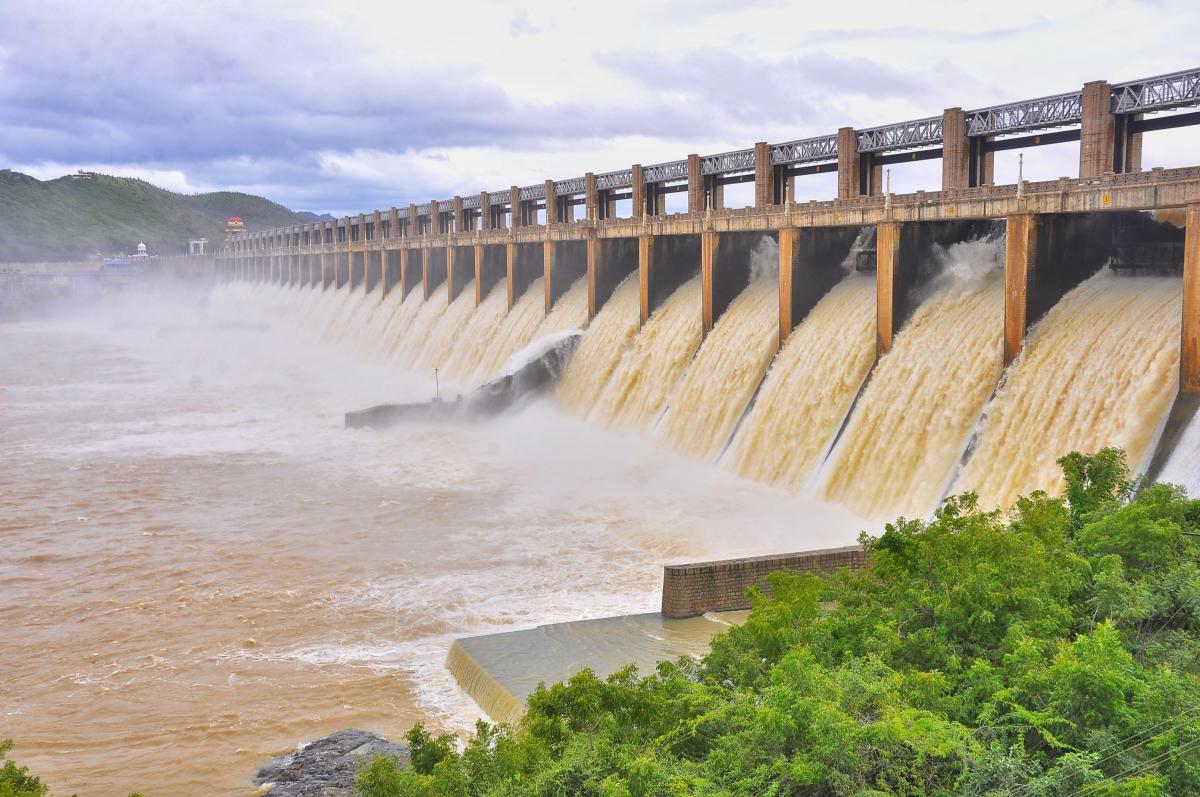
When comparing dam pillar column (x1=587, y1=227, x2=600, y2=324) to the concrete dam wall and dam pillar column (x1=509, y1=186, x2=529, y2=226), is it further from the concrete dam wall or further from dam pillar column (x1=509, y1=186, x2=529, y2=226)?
dam pillar column (x1=509, y1=186, x2=529, y2=226)

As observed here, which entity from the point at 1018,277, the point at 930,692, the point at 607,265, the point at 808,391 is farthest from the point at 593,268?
the point at 930,692

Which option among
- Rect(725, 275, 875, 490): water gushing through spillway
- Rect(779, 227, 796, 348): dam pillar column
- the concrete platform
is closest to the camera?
the concrete platform

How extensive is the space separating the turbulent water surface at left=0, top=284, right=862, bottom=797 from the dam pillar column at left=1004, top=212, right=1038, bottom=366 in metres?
5.47

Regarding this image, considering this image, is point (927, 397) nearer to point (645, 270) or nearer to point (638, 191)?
point (645, 270)

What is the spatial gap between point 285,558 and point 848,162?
66.7 feet

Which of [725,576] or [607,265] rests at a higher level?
[607,265]

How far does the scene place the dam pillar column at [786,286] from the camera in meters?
32.2

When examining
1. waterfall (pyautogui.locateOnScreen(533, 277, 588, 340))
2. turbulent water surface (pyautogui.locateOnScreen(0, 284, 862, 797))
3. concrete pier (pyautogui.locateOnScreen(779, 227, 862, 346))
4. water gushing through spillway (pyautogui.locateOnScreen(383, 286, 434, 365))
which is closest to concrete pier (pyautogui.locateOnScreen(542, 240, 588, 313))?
waterfall (pyautogui.locateOnScreen(533, 277, 588, 340))

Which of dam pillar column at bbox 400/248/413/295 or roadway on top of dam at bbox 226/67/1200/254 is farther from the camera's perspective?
dam pillar column at bbox 400/248/413/295

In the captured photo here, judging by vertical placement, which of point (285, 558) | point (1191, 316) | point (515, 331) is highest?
point (1191, 316)

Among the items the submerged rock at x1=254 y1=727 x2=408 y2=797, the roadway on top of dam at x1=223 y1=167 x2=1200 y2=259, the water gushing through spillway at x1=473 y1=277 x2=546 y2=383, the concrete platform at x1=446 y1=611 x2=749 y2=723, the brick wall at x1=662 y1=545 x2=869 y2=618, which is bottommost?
the submerged rock at x1=254 y1=727 x2=408 y2=797

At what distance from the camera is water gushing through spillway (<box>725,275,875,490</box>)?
2847cm

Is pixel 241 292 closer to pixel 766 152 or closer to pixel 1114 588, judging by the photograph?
pixel 766 152

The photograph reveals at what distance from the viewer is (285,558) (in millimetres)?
25484
